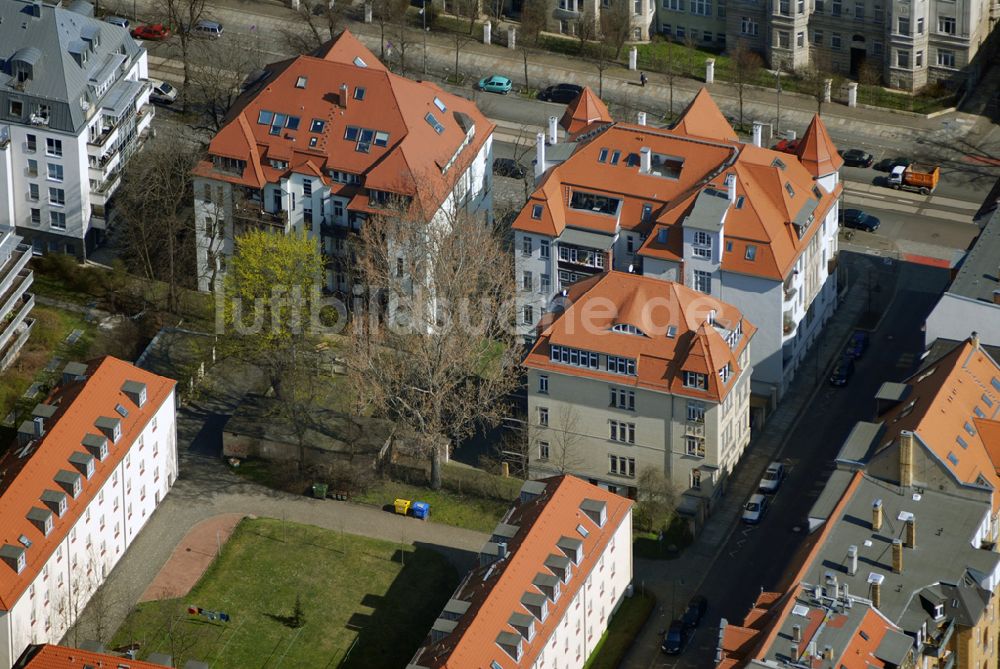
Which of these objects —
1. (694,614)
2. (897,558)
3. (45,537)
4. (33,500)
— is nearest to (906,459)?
(897,558)

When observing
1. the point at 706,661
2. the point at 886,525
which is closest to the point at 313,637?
the point at 706,661

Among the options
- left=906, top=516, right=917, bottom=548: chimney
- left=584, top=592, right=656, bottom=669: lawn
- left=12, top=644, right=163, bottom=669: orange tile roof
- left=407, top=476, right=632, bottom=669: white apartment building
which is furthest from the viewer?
left=584, top=592, right=656, bottom=669: lawn

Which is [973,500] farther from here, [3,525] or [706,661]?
[3,525]

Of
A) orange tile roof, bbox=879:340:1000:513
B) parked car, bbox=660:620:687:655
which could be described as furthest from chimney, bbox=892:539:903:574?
parked car, bbox=660:620:687:655

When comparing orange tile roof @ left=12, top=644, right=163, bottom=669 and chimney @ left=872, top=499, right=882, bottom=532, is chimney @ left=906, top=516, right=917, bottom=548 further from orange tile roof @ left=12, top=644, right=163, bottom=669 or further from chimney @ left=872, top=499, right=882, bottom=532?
orange tile roof @ left=12, top=644, right=163, bottom=669

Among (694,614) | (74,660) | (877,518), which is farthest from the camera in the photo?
(694,614)

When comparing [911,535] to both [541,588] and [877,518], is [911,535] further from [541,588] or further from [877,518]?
[541,588]

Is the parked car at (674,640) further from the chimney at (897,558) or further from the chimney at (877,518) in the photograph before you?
the chimney at (897,558)
